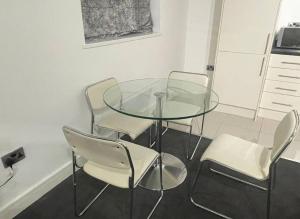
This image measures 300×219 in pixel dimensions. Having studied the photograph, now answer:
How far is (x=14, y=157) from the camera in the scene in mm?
1515

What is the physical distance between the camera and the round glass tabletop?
1610mm

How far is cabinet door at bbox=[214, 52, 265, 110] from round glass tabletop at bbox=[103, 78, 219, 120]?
39.2 inches

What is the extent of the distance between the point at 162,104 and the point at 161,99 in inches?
3.9

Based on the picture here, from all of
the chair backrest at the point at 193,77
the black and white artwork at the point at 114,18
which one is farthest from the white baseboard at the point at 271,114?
the black and white artwork at the point at 114,18

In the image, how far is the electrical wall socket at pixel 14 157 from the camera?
1.47 meters

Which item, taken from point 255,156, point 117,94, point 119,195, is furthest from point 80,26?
point 255,156

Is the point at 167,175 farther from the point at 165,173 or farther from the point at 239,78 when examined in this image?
the point at 239,78

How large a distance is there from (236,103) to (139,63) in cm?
154

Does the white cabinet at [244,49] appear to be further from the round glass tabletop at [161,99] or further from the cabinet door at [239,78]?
the round glass tabletop at [161,99]

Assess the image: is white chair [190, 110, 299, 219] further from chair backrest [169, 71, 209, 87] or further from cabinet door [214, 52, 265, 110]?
cabinet door [214, 52, 265, 110]

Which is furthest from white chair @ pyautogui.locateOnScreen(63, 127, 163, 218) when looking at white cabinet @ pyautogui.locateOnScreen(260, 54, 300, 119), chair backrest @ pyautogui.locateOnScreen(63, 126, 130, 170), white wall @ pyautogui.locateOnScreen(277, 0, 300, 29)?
white wall @ pyautogui.locateOnScreen(277, 0, 300, 29)

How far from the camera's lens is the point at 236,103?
3211 mm

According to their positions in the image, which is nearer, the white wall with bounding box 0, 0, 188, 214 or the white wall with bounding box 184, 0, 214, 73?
the white wall with bounding box 0, 0, 188, 214

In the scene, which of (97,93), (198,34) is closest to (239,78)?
(198,34)
